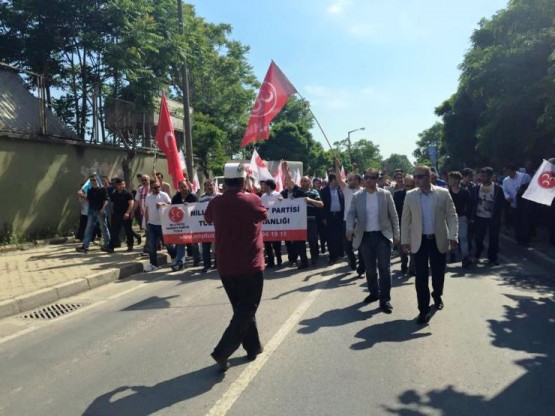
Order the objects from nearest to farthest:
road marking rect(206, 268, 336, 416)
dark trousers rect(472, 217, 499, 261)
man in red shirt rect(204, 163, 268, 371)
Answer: road marking rect(206, 268, 336, 416), man in red shirt rect(204, 163, 268, 371), dark trousers rect(472, 217, 499, 261)

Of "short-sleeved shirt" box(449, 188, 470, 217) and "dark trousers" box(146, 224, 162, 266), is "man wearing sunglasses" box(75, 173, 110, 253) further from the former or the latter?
"short-sleeved shirt" box(449, 188, 470, 217)

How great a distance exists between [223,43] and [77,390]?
3460 centimetres

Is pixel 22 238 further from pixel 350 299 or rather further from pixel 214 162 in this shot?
pixel 214 162

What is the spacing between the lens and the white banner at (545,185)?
900 centimetres

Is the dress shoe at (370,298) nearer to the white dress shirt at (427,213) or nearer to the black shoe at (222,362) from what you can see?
the white dress shirt at (427,213)

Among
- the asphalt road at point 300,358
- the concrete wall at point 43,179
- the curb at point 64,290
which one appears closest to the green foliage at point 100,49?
the concrete wall at point 43,179

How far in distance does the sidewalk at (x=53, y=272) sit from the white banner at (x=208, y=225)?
1049 millimetres

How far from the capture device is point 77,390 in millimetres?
4539

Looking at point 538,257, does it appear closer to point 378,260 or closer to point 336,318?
point 378,260

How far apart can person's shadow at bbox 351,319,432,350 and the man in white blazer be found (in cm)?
34

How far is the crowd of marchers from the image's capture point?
637cm

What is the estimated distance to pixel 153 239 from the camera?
11.2 meters

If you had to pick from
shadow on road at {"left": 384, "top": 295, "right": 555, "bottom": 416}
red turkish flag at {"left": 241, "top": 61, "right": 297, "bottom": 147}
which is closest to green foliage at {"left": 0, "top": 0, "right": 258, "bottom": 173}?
red turkish flag at {"left": 241, "top": 61, "right": 297, "bottom": 147}

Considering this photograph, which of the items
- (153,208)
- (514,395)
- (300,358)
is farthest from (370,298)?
(153,208)
